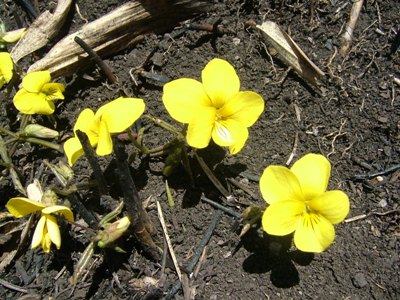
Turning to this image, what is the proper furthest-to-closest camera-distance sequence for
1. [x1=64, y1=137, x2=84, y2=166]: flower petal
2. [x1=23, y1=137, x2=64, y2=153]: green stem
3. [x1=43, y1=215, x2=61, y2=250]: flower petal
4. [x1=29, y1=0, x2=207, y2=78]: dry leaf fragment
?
[x1=29, y1=0, x2=207, y2=78]: dry leaf fragment → [x1=23, y1=137, x2=64, y2=153]: green stem → [x1=64, y1=137, x2=84, y2=166]: flower petal → [x1=43, y1=215, x2=61, y2=250]: flower petal

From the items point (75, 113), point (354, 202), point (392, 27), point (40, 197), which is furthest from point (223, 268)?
point (392, 27)

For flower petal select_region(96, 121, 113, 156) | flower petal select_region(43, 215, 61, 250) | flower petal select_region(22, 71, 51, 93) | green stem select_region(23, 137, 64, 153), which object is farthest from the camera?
green stem select_region(23, 137, 64, 153)

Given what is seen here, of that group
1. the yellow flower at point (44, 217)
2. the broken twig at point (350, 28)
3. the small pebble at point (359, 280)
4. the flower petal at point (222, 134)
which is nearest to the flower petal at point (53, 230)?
the yellow flower at point (44, 217)

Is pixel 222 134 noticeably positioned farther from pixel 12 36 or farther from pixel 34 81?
pixel 12 36

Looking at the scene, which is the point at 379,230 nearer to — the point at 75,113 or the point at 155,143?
the point at 155,143

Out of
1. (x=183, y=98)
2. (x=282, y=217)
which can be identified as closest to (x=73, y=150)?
(x=183, y=98)

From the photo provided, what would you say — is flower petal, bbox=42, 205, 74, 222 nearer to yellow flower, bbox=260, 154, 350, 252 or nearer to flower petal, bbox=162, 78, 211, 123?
flower petal, bbox=162, 78, 211, 123

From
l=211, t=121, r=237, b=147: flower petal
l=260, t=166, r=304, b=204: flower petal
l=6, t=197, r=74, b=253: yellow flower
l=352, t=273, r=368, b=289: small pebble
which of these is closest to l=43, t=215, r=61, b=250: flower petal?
l=6, t=197, r=74, b=253: yellow flower
